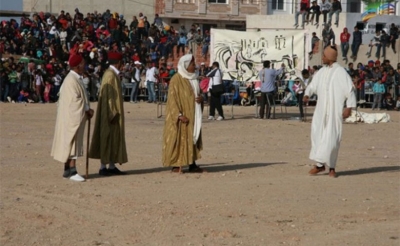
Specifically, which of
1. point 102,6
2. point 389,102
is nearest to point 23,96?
point 389,102

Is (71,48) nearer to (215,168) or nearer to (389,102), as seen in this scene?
(389,102)

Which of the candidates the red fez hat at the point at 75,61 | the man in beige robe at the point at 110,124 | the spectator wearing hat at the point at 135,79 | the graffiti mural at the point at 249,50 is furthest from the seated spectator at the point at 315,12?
the red fez hat at the point at 75,61

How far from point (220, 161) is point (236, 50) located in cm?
1395

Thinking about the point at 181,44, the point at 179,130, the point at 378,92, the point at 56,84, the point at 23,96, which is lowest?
the point at 23,96

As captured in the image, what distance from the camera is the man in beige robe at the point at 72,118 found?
1366 cm

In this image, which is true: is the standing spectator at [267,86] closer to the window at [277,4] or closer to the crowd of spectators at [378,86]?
the crowd of spectators at [378,86]

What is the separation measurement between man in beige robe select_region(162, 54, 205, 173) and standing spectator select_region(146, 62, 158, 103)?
21.0 metres

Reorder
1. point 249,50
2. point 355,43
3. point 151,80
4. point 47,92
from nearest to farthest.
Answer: point 249,50
point 47,92
point 151,80
point 355,43

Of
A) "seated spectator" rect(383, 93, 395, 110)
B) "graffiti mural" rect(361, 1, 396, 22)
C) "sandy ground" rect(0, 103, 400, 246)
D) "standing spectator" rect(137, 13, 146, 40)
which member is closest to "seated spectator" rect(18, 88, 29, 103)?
"standing spectator" rect(137, 13, 146, 40)

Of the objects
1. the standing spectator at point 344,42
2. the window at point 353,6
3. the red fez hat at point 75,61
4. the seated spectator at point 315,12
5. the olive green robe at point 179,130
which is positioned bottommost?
the olive green robe at point 179,130

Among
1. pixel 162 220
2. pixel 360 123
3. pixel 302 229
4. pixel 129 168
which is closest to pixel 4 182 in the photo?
pixel 129 168

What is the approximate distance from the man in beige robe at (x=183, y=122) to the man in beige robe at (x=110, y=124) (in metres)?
0.66

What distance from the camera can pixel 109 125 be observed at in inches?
563

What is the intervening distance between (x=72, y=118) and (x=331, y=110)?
11.6 feet
